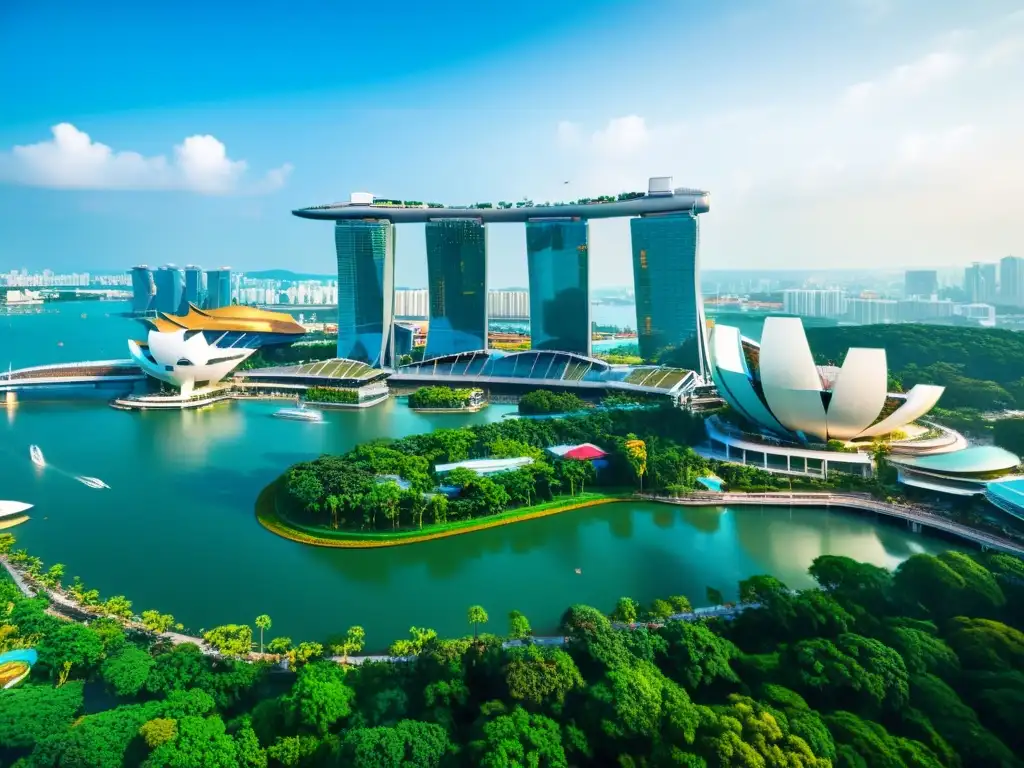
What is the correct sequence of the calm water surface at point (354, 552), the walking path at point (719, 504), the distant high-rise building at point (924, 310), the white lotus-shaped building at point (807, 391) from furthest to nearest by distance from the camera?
1. the distant high-rise building at point (924, 310)
2. the white lotus-shaped building at point (807, 391)
3. the calm water surface at point (354, 552)
4. the walking path at point (719, 504)

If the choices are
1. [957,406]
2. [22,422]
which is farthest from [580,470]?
[22,422]

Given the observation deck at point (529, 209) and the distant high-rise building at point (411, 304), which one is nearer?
the observation deck at point (529, 209)

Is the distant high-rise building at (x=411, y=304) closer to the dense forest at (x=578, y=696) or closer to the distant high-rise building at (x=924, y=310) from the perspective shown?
the distant high-rise building at (x=924, y=310)

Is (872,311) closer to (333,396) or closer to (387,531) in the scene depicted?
(333,396)

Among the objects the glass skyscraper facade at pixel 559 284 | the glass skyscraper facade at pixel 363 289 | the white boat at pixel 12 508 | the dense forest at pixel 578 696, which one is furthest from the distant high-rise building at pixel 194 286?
the dense forest at pixel 578 696

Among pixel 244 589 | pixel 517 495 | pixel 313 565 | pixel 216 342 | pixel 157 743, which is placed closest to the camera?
pixel 157 743

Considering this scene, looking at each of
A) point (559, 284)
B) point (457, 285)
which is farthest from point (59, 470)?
point (559, 284)

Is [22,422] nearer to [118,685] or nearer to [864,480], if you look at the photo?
[118,685]
